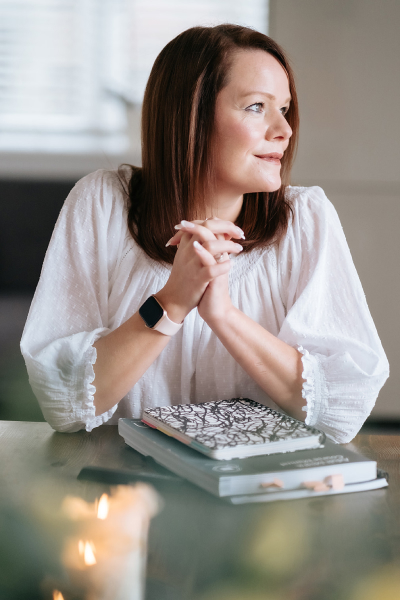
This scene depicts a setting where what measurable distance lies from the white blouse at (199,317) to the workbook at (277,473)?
326 mm

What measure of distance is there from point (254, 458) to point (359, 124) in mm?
2101

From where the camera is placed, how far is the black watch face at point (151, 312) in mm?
1000

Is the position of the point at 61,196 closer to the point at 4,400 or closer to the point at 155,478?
the point at 4,400

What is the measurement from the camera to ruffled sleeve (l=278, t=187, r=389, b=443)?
103 cm

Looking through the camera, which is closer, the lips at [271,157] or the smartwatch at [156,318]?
the smartwatch at [156,318]

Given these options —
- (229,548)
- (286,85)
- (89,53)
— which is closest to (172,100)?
(286,85)

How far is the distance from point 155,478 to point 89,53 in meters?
2.37

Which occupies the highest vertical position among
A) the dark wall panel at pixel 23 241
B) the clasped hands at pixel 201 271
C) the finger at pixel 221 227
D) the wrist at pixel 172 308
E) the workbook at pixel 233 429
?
the finger at pixel 221 227

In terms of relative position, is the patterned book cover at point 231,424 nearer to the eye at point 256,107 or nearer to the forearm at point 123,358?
the forearm at point 123,358

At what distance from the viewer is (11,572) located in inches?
21.3

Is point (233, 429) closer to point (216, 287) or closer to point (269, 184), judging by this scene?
point (216, 287)

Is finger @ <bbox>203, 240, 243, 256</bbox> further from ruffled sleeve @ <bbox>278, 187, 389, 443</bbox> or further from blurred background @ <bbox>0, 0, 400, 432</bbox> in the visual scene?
blurred background @ <bbox>0, 0, 400, 432</bbox>

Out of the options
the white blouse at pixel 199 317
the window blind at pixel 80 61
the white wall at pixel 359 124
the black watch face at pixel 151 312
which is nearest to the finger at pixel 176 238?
the black watch face at pixel 151 312

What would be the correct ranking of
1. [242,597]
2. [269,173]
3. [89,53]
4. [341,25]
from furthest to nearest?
[89,53] < [341,25] < [269,173] < [242,597]
